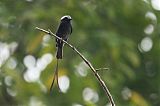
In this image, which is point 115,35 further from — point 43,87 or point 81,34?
point 43,87

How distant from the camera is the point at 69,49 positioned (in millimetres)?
7652

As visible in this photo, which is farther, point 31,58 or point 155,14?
point 31,58

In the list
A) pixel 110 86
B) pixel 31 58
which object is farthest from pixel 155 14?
pixel 31 58

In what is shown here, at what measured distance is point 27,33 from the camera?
7.63m

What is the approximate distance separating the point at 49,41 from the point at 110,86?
0.92 m

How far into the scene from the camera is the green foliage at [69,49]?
7.28m

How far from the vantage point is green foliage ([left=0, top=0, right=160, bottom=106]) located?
287 inches

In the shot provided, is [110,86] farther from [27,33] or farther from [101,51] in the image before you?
[27,33]

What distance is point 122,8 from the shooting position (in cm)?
775

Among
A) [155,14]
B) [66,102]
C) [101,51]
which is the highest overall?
[155,14]

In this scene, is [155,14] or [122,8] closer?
[155,14]

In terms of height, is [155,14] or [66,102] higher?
[155,14]

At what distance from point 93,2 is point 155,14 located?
2.30ft

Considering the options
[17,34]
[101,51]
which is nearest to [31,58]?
[17,34]
